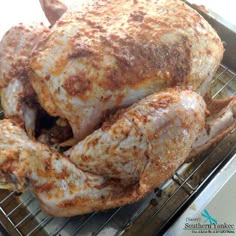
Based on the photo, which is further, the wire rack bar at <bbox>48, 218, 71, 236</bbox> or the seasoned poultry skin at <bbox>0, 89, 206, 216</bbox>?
the wire rack bar at <bbox>48, 218, 71, 236</bbox>

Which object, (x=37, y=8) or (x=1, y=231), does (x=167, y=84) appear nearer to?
(x=1, y=231)

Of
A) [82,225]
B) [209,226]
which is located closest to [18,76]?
[82,225]

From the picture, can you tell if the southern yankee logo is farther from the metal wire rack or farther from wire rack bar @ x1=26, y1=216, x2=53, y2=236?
wire rack bar @ x1=26, y1=216, x2=53, y2=236

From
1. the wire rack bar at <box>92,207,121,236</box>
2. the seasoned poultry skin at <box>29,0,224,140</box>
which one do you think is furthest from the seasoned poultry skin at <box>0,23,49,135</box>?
the wire rack bar at <box>92,207,121,236</box>

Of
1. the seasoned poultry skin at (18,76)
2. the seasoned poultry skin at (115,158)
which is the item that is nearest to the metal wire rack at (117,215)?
the seasoned poultry skin at (115,158)

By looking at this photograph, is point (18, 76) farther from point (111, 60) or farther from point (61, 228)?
point (61, 228)

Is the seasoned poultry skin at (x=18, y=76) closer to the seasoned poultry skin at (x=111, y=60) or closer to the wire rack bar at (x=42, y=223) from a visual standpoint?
the seasoned poultry skin at (x=111, y=60)
